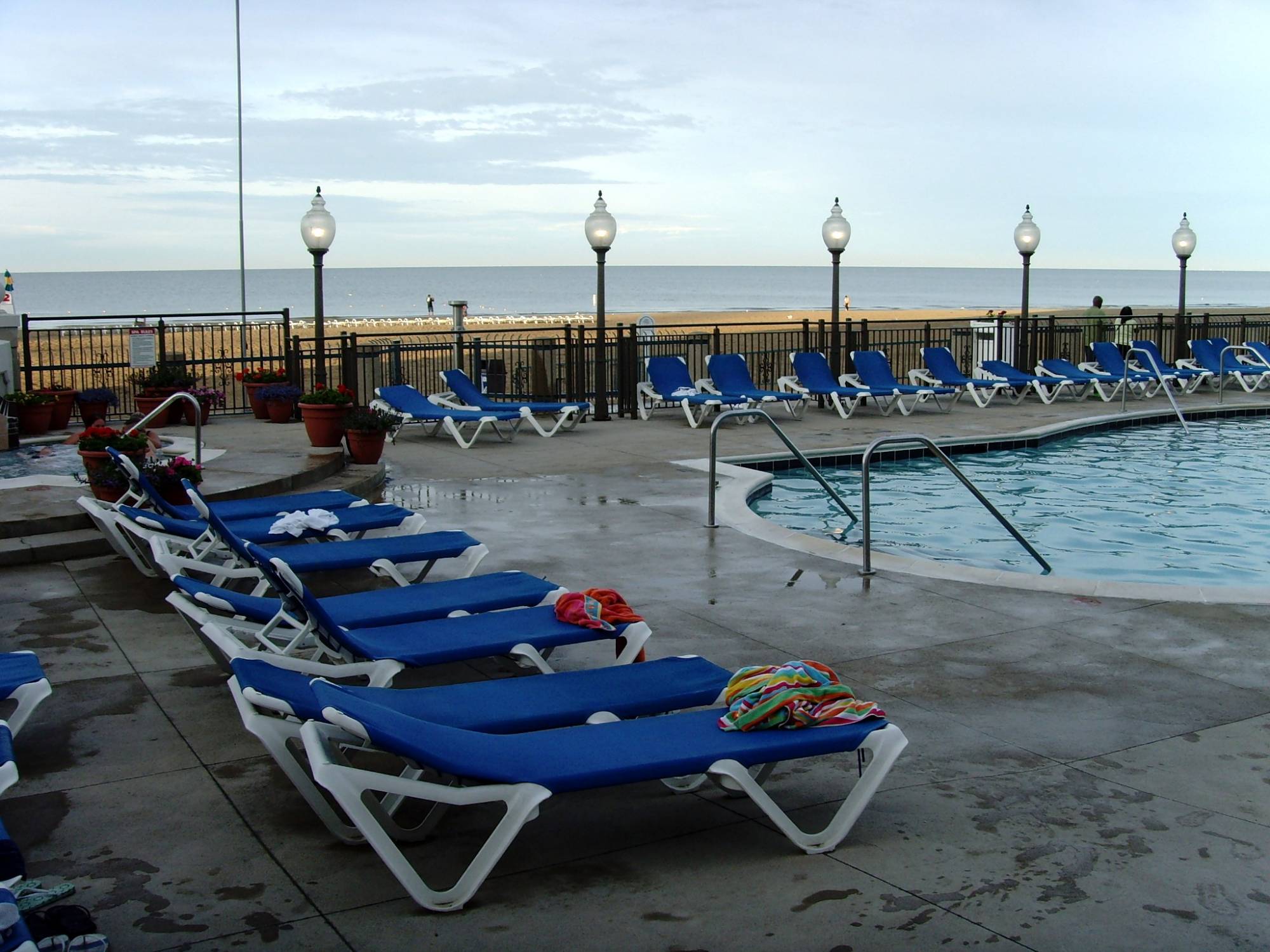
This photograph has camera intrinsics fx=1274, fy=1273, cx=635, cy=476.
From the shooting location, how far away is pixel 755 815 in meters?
4.12

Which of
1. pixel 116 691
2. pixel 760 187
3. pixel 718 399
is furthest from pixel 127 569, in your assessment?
pixel 760 187

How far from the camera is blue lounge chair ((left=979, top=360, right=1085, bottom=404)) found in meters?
18.8

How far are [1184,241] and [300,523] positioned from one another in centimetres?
2093

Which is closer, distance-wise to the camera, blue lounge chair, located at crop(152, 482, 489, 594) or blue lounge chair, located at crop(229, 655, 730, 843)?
blue lounge chair, located at crop(229, 655, 730, 843)

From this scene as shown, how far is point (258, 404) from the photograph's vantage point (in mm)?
14953

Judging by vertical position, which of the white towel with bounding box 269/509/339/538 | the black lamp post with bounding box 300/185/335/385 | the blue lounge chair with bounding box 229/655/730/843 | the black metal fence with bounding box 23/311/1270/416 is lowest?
the blue lounge chair with bounding box 229/655/730/843

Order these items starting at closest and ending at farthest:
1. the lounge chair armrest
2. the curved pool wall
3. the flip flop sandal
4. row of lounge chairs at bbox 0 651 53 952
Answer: row of lounge chairs at bbox 0 651 53 952, the flip flop sandal, the curved pool wall, the lounge chair armrest

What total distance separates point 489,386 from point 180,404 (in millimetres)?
5270

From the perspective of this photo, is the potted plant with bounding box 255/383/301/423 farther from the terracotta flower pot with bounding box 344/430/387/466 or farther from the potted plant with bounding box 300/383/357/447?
the terracotta flower pot with bounding box 344/430/387/466

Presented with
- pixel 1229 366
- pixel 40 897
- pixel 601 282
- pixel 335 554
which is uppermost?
pixel 601 282

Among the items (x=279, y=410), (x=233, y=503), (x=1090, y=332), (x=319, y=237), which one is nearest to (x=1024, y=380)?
(x=1090, y=332)

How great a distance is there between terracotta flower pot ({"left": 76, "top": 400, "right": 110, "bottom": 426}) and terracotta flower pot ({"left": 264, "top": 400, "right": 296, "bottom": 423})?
175 centimetres

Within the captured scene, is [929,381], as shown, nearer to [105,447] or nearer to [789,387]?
[789,387]

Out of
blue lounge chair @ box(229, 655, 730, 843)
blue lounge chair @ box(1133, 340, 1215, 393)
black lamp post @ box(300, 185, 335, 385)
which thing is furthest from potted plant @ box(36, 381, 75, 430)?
blue lounge chair @ box(1133, 340, 1215, 393)
